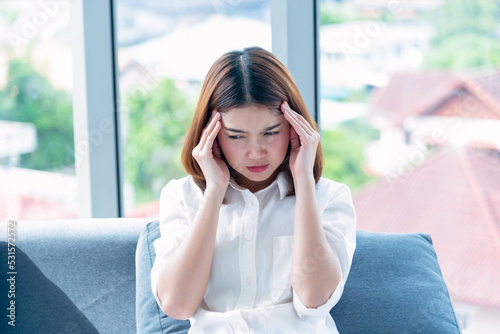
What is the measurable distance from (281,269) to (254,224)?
5.3 inches

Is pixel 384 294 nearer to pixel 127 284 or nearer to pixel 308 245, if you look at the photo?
pixel 308 245

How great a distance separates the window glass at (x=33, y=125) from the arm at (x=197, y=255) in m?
1.57

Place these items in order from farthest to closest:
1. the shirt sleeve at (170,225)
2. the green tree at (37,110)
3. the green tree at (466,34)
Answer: the green tree at (37,110) → the green tree at (466,34) → the shirt sleeve at (170,225)

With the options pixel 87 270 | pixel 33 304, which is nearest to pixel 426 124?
pixel 87 270

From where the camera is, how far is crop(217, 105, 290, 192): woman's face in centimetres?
131

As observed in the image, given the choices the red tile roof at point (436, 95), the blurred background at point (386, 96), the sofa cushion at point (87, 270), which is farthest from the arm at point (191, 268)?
the red tile roof at point (436, 95)

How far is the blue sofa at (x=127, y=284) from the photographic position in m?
1.54

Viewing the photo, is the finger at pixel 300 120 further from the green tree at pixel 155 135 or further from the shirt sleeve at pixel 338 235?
the green tree at pixel 155 135

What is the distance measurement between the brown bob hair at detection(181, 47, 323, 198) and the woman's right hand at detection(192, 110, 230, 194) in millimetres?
33

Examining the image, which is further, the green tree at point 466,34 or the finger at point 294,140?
the green tree at point 466,34

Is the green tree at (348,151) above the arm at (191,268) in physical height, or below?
above

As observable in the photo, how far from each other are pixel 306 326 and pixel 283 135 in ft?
1.58

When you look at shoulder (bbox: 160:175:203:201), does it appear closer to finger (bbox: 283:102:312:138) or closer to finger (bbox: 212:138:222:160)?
finger (bbox: 212:138:222:160)

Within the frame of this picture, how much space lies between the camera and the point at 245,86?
4.32 ft
